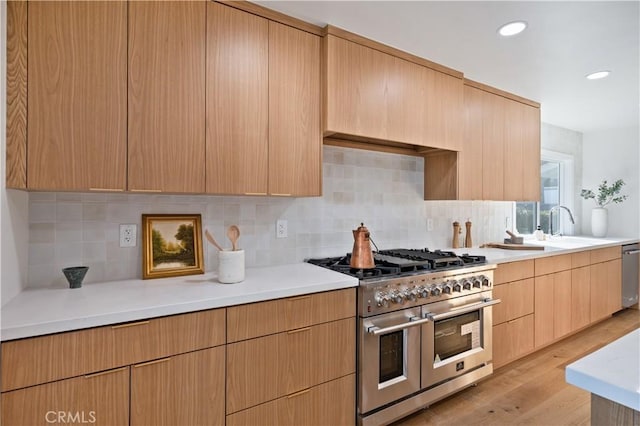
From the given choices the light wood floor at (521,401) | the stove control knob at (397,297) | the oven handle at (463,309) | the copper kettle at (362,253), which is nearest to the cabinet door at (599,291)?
the light wood floor at (521,401)

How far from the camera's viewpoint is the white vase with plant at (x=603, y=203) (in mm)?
4418

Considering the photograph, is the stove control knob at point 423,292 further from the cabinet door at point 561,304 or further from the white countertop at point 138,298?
the cabinet door at point 561,304

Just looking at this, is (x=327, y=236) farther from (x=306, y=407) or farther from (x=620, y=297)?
(x=620, y=297)

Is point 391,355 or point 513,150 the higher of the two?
point 513,150

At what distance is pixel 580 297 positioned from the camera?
3293 millimetres

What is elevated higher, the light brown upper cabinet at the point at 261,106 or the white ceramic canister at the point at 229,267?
the light brown upper cabinet at the point at 261,106

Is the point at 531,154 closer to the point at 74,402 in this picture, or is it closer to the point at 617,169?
the point at 617,169

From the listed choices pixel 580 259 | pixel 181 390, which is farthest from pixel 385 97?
pixel 580 259

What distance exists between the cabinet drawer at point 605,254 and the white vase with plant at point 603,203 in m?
0.66

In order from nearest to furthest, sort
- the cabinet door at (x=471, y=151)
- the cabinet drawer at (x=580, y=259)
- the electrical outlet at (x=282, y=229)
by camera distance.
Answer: the electrical outlet at (x=282, y=229), the cabinet door at (x=471, y=151), the cabinet drawer at (x=580, y=259)

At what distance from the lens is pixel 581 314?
332 cm

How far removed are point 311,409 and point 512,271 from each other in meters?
1.92

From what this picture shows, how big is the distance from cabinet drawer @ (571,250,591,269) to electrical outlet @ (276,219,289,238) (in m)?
2.87

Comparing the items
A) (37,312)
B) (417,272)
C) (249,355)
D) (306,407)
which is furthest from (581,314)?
(37,312)
